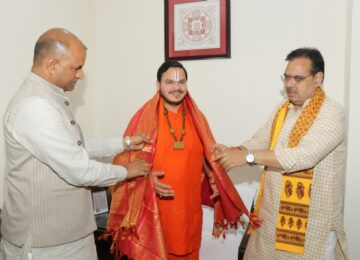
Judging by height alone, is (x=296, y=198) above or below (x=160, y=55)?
below

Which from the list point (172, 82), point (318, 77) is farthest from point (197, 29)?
point (318, 77)

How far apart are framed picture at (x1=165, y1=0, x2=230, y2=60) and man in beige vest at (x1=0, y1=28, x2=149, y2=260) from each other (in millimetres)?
1491

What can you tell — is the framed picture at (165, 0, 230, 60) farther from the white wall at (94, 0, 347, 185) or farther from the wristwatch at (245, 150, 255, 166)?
the wristwatch at (245, 150, 255, 166)

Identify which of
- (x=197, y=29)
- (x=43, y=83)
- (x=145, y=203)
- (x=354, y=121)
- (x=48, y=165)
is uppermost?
(x=197, y=29)

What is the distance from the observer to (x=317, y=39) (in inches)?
102

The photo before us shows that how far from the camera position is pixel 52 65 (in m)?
1.54

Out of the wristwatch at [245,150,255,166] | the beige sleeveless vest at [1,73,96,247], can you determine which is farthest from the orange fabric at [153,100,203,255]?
the beige sleeveless vest at [1,73,96,247]

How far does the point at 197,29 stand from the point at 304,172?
1.58m

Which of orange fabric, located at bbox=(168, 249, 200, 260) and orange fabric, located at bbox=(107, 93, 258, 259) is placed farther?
orange fabric, located at bbox=(168, 249, 200, 260)

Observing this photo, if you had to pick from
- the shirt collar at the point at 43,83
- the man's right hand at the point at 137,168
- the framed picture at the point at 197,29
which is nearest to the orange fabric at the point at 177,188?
the man's right hand at the point at 137,168

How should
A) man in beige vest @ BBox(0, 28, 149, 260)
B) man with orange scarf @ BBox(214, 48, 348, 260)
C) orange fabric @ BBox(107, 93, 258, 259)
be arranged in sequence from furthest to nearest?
orange fabric @ BBox(107, 93, 258, 259) → man with orange scarf @ BBox(214, 48, 348, 260) → man in beige vest @ BBox(0, 28, 149, 260)

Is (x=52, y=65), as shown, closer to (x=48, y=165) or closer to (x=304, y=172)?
(x=48, y=165)

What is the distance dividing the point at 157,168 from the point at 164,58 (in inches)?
50.3

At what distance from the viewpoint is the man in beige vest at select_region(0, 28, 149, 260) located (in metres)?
1.44
